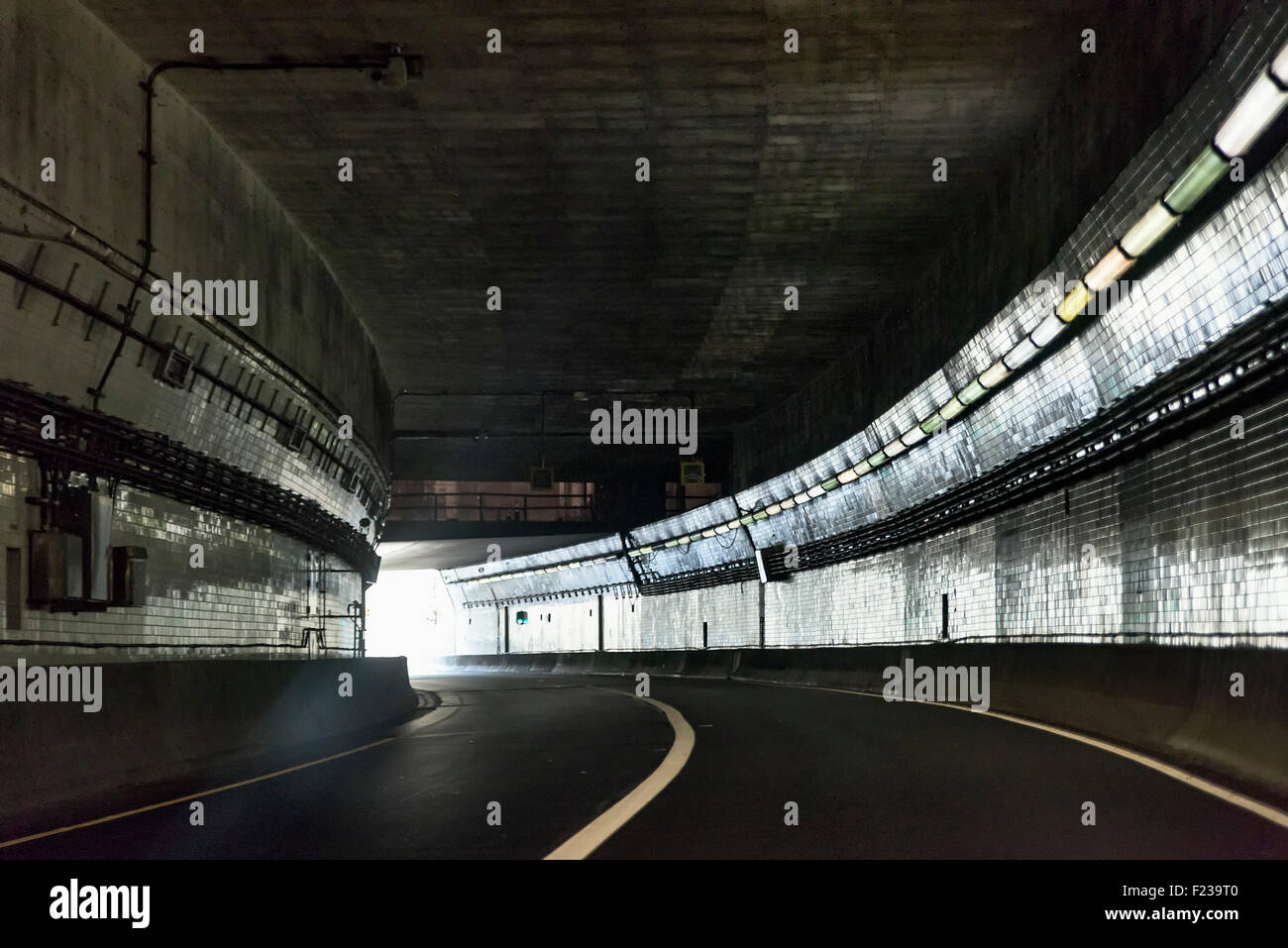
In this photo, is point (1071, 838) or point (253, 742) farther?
point (253, 742)

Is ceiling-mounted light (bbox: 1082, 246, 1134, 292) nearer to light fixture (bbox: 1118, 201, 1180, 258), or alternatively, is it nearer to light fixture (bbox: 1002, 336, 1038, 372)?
light fixture (bbox: 1118, 201, 1180, 258)

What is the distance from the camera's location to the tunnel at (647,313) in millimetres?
8367

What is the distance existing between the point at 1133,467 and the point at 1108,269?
118 inches

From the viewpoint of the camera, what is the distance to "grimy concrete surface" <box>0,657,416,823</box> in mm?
11260

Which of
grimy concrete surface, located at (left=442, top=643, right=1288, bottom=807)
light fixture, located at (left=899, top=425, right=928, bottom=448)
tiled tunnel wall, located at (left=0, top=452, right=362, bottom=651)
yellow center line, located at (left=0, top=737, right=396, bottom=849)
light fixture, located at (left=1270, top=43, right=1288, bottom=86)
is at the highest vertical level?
light fixture, located at (left=1270, top=43, right=1288, bottom=86)

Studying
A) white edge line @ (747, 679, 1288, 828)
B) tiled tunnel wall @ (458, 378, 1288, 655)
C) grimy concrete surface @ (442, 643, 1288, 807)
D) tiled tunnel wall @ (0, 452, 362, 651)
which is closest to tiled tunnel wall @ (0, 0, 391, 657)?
tiled tunnel wall @ (0, 452, 362, 651)

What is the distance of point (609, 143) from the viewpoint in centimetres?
1925

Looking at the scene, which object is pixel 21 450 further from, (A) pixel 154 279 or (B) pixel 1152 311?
(B) pixel 1152 311

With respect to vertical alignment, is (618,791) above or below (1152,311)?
below

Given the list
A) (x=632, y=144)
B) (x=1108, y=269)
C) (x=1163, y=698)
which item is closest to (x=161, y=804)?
(x=1163, y=698)

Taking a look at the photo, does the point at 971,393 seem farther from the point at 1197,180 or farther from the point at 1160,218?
the point at 1197,180

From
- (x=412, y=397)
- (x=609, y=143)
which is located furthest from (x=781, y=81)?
(x=412, y=397)

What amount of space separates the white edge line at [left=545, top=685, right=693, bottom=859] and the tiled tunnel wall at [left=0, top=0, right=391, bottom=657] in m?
5.84
